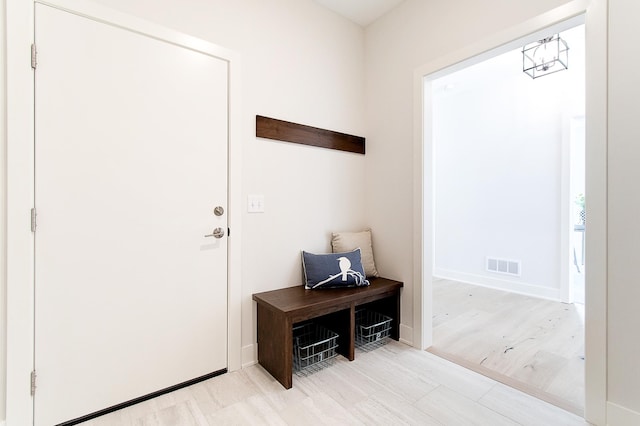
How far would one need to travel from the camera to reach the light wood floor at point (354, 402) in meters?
1.57

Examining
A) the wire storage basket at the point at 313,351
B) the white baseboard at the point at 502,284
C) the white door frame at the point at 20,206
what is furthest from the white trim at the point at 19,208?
the white baseboard at the point at 502,284

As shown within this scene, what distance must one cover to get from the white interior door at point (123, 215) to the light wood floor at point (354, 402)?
0.17m

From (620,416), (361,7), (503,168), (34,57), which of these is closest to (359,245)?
(620,416)

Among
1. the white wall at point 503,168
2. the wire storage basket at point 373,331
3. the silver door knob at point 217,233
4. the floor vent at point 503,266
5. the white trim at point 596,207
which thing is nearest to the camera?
the white trim at point 596,207

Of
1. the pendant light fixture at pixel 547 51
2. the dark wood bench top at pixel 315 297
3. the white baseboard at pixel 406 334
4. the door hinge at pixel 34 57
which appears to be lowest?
the white baseboard at pixel 406 334

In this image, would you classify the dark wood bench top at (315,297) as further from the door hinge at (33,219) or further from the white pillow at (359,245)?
the door hinge at (33,219)

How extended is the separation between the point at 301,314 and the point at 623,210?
5.74ft

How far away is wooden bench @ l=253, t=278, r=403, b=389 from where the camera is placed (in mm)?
1854

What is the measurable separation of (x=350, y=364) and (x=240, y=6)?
258cm

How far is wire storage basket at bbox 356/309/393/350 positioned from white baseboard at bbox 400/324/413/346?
10 centimetres

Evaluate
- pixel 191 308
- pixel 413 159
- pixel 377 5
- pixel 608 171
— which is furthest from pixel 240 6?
pixel 608 171

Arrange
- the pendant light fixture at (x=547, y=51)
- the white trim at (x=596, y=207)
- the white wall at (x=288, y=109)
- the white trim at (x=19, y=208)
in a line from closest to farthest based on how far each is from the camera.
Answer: the white trim at (x=19, y=208) → the white trim at (x=596, y=207) → the white wall at (x=288, y=109) → the pendant light fixture at (x=547, y=51)

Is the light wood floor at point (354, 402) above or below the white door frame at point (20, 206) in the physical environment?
below

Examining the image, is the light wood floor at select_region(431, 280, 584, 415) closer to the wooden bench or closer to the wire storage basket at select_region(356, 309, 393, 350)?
the wire storage basket at select_region(356, 309, 393, 350)
